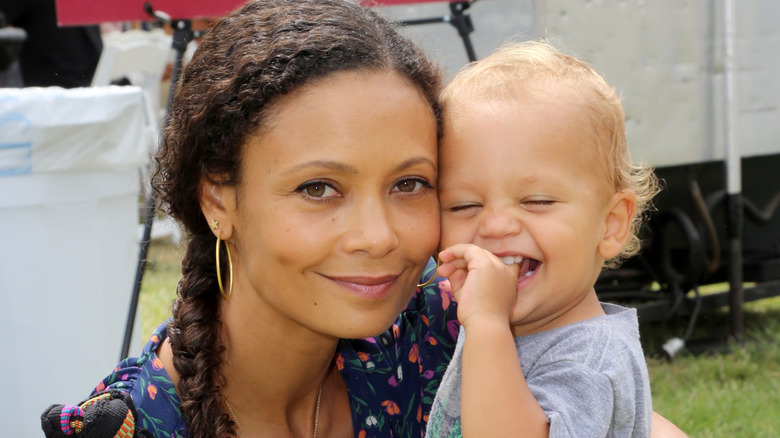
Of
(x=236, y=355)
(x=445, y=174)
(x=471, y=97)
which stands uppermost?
(x=471, y=97)

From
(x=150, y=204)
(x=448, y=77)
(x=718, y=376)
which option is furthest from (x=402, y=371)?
(x=718, y=376)

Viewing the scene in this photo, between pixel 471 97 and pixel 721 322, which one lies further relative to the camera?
pixel 721 322

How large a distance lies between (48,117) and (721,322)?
3.82 m

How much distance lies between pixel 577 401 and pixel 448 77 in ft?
2.94

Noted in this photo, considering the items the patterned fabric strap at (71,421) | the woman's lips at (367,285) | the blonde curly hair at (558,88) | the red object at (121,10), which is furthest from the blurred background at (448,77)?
the patterned fabric strap at (71,421)

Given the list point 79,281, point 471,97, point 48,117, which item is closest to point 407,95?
point 471,97

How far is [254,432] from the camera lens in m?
2.02

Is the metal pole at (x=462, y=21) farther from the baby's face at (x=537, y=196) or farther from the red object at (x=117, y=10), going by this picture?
the baby's face at (x=537, y=196)

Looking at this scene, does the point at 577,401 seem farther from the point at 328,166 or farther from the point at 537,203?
the point at 328,166

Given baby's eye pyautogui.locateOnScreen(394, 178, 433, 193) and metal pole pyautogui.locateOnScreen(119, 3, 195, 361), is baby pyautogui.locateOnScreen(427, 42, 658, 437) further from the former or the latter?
metal pole pyautogui.locateOnScreen(119, 3, 195, 361)

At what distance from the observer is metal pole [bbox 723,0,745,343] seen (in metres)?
3.94

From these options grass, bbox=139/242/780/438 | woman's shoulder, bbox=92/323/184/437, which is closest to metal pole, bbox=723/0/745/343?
grass, bbox=139/242/780/438

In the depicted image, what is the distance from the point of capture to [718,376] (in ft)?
13.1

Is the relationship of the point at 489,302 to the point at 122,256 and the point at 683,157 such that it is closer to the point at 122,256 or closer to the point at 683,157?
the point at 122,256
